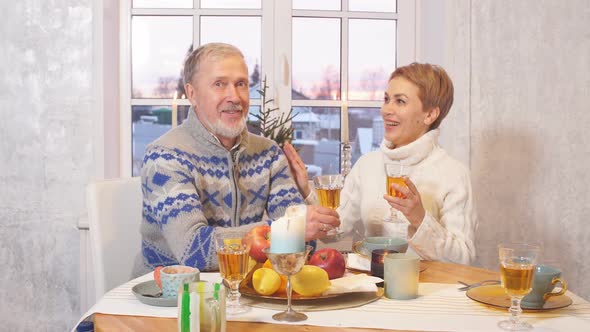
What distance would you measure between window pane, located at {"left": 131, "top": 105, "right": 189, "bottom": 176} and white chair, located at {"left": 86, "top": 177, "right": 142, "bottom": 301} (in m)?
1.05

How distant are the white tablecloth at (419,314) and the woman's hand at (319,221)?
1.29ft

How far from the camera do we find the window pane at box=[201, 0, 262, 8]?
3.31 metres

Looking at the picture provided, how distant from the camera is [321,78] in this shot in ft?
11.0

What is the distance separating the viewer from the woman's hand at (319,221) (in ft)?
6.15

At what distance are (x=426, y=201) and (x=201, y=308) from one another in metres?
1.31

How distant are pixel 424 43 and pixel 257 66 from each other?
826mm

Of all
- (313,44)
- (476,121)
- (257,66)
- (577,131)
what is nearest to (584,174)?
(577,131)

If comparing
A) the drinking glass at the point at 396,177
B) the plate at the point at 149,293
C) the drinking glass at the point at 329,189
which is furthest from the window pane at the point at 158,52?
the plate at the point at 149,293

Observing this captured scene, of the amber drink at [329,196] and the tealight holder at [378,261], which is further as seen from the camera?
the amber drink at [329,196]

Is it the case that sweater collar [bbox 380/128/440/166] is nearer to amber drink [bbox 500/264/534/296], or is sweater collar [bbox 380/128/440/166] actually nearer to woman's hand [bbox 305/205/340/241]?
woman's hand [bbox 305/205/340/241]

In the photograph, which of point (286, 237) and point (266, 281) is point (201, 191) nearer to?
point (266, 281)

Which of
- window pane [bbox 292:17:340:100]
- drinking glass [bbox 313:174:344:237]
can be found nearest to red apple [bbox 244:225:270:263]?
drinking glass [bbox 313:174:344:237]

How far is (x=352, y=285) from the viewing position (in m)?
1.53

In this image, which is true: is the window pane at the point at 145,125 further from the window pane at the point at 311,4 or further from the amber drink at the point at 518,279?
the amber drink at the point at 518,279
